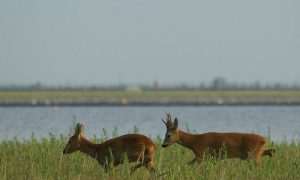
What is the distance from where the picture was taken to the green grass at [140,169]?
14.8 m

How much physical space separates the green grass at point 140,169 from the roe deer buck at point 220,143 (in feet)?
0.71

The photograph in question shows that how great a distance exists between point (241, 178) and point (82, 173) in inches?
104

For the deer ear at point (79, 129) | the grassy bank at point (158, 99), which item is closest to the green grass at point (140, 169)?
the deer ear at point (79, 129)

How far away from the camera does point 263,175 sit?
49.4 feet

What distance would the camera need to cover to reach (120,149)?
15148 millimetres

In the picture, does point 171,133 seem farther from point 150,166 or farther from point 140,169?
point 150,166

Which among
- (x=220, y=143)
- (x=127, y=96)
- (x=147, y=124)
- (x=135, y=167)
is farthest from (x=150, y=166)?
(x=127, y=96)

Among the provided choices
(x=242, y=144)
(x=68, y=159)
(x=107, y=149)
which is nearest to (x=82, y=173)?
(x=107, y=149)

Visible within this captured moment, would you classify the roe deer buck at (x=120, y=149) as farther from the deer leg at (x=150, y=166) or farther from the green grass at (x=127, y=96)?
the green grass at (x=127, y=96)

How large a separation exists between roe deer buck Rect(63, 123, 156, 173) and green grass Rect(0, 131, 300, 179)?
0.50 feet

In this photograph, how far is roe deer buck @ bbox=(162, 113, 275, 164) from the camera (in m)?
16.7

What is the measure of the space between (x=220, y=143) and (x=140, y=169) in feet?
6.51

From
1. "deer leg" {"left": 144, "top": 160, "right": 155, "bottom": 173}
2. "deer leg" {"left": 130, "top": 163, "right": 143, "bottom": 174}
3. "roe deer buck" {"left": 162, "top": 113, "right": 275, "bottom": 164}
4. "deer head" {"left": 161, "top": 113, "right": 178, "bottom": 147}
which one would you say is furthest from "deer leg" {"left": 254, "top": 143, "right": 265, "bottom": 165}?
"deer leg" {"left": 130, "top": 163, "right": 143, "bottom": 174}

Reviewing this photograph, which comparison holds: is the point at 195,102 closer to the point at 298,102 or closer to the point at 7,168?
the point at 298,102
